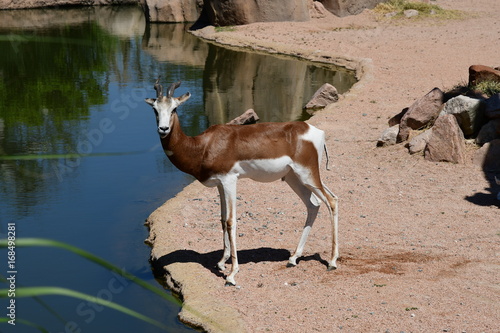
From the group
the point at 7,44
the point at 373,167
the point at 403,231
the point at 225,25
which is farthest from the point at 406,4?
the point at 403,231

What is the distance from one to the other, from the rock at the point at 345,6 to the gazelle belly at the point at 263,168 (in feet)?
84.9

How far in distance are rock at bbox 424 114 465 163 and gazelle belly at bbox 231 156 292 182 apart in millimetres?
4930

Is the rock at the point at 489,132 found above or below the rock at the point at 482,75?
below

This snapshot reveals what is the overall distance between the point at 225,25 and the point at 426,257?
79.3ft

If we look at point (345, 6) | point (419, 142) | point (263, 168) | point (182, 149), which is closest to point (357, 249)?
point (263, 168)

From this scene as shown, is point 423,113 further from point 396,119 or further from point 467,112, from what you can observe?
point 396,119

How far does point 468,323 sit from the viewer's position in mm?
6211

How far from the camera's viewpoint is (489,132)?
38.7ft

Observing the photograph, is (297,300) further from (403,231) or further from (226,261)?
(403,231)

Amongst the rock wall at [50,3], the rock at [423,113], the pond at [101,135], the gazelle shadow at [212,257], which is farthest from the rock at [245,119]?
the rock wall at [50,3]

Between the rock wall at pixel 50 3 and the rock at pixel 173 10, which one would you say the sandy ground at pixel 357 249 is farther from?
the rock wall at pixel 50 3

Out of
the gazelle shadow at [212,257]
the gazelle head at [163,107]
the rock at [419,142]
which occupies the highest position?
the gazelle head at [163,107]

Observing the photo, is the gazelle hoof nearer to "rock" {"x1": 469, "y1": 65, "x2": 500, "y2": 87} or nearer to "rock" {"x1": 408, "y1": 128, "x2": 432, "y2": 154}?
"rock" {"x1": 408, "y1": 128, "x2": 432, "y2": 154}

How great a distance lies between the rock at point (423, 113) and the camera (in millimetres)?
12859
